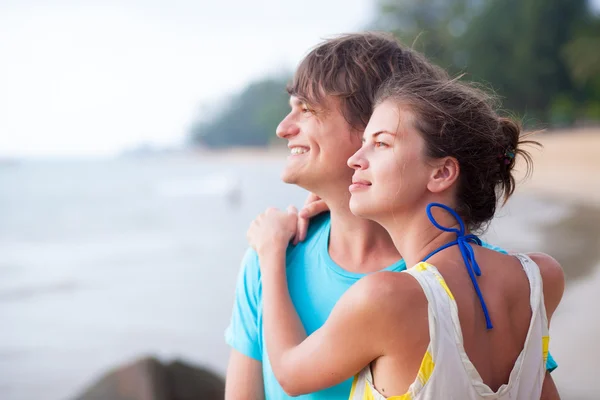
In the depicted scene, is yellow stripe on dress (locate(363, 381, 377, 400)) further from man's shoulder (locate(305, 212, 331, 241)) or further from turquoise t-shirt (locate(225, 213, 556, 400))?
man's shoulder (locate(305, 212, 331, 241))

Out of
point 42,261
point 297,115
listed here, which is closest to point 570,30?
point 42,261

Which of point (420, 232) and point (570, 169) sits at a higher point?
point (570, 169)

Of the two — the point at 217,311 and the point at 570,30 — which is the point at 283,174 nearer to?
the point at 217,311

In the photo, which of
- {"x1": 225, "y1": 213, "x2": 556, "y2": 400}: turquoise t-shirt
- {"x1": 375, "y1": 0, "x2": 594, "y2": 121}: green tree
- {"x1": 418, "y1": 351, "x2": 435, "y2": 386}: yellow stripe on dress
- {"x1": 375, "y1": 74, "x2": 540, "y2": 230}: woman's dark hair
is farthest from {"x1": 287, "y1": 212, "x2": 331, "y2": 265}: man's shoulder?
{"x1": 375, "y1": 0, "x2": 594, "y2": 121}: green tree

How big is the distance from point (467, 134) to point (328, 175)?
55cm

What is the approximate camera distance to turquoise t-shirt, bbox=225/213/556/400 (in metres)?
2.15

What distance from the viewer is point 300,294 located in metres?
2.22

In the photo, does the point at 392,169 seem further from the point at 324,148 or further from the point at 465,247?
the point at 324,148

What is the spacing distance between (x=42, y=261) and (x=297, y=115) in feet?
62.1

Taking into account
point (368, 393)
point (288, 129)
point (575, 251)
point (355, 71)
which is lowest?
point (368, 393)

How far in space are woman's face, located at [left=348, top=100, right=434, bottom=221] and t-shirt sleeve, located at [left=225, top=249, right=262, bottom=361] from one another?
0.56m

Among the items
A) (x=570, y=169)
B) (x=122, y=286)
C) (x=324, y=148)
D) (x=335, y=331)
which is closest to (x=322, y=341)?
(x=335, y=331)

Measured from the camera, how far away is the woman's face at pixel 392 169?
1.83 metres

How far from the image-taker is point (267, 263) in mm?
2193
